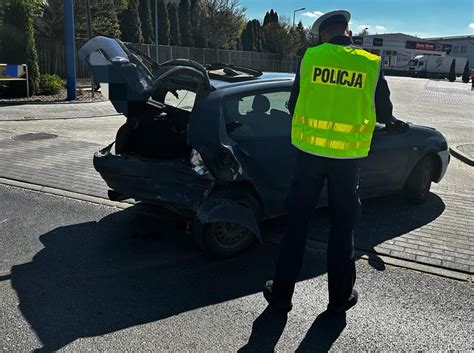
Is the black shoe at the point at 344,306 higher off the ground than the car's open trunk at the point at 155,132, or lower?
lower

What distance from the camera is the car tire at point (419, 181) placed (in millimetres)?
5648

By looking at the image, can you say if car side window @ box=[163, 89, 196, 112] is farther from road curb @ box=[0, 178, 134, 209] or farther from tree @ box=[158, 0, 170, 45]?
tree @ box=[158, 0, 170, 45]

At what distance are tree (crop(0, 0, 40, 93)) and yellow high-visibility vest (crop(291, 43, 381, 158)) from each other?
48.3 feet

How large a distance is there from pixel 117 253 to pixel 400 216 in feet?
10.4

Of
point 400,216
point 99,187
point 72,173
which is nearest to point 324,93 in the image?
point 400,216

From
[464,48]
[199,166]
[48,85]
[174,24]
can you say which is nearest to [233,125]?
[199,166]

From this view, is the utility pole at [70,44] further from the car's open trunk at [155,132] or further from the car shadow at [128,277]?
the car's open trunk at [155,132]

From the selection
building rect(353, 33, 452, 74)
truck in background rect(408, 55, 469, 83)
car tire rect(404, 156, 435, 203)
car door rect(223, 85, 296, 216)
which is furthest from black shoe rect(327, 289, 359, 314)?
building rect(353, 33, 452, 74)

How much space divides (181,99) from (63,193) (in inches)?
89.4

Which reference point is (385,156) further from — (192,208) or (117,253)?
(117,253)

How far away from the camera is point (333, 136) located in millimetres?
2881

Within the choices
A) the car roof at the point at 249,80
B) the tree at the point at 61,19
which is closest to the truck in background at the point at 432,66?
the tree at the point at 61,19

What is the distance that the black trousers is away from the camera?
9.84 feet

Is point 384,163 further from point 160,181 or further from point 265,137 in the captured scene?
point 160,181
